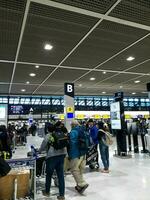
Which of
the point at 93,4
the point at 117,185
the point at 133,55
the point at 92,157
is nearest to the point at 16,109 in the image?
the point at 92,157

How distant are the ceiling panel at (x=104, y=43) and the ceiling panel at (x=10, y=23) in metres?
1.71

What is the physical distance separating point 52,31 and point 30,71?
3826mm

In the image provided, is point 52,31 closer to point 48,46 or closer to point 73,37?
point 73,37

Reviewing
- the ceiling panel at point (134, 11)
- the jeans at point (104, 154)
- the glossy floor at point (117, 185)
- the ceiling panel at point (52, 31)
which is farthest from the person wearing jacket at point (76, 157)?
the ceiling panel at point (134, 11)

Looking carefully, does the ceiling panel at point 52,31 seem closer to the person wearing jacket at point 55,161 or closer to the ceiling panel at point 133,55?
the ceiling panel at point 133,55

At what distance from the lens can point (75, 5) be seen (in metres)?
3.65

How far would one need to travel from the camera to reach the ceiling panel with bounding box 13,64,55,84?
7.73 metres

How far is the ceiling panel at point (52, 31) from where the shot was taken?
394cm

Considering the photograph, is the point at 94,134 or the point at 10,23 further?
the point at 94,134

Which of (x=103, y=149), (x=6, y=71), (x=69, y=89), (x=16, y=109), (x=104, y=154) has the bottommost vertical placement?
(x=104, y=154)

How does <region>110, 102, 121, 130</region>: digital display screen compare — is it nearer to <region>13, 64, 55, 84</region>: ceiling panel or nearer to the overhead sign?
the overhead sign

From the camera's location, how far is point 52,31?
15.4ft

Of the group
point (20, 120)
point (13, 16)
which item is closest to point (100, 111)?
point (20, 120)

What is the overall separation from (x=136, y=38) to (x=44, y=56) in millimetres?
2840
